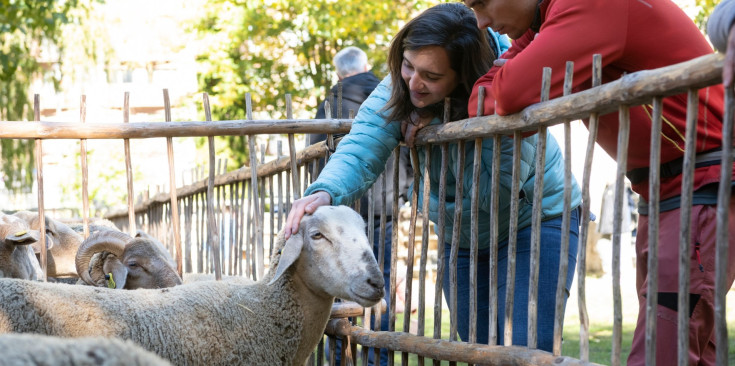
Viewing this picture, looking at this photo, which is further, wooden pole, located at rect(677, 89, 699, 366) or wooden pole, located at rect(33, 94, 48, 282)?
wooden pole, located at rect(33, 94, 48, 282)

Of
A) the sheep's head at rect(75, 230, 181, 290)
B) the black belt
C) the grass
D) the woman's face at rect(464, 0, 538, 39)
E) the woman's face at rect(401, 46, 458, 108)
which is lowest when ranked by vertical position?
the grass

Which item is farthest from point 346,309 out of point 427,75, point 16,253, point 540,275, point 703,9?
point 703,9

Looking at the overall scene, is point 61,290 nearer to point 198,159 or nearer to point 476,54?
point 476,54

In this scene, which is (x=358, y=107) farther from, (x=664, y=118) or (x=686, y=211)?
(x=686, y=211)

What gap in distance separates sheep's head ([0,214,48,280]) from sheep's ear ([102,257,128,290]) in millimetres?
409

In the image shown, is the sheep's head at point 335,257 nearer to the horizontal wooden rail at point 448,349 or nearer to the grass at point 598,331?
the horizontal wooden rail at point 448,349

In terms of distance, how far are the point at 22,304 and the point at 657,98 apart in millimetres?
2501

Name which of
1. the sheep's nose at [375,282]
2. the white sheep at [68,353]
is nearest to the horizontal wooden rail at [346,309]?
the sheep's nose at [375,282]

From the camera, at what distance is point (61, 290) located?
357cm

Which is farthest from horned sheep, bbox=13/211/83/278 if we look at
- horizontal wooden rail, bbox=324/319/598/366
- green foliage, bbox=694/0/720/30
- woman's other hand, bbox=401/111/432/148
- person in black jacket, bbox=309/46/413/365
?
green foliage, bbox=694/0/720/30

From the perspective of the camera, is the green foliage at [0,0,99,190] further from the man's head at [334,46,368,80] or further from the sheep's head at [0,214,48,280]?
the sheep's head at [0,214,48,280]

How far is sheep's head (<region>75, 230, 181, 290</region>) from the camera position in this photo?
4965 mm

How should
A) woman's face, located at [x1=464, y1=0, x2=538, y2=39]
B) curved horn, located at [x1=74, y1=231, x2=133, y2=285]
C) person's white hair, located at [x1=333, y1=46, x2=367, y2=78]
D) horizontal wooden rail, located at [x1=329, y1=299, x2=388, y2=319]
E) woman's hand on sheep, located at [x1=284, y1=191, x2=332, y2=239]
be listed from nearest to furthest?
woman's face, located at [x1=464, y1=0, x2=538, y2=39], woman's hand on sheep, located at [x1=284, y1=191, x2=332, y2=239], horizontal wooden rail, located at [x1=329, y1=299, x2=388, y2=319], curved horn, located at [x1=74, y1=231, x2=133, y2=285], person's white hair, located at [x1=333, y1=46, x2=367, y2=78]

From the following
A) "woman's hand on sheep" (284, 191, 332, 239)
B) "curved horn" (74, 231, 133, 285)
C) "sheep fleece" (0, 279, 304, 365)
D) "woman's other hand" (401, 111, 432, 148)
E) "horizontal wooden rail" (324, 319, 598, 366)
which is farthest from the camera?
"curved horn" (74, 231, 133, 285)
